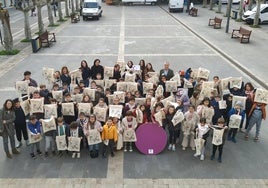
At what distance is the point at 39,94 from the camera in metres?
9.46

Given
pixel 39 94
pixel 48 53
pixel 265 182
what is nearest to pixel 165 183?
pixel 265 182

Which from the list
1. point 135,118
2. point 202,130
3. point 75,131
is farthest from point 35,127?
point 202,130

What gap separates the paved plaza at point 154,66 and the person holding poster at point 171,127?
1.09ft

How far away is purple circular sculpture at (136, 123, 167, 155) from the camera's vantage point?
850 centimetres

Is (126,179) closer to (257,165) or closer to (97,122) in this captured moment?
(97,122)

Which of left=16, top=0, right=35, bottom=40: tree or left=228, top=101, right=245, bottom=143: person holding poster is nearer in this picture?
left=228, top=101, right=245, bottom=143: person holding poster

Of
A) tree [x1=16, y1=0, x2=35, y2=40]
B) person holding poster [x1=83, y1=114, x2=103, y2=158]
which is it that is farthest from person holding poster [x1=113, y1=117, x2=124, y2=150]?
tree [x1=16, y1=0, x2=35, y2=40]

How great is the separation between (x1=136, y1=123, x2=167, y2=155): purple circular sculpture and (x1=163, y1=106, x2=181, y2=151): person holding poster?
298 millimetres

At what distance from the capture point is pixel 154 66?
1702cm

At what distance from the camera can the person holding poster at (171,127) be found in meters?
8.69

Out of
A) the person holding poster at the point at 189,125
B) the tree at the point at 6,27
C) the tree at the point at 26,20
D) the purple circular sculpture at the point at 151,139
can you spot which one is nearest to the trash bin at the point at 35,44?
the tree at the point at 6,27

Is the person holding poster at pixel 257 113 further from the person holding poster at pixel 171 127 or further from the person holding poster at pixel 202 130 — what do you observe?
the person holding poster at pixel 171 127

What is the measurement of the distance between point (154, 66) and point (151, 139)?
8907 mm

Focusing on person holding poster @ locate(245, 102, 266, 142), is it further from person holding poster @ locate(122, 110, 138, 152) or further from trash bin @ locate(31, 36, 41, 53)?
trash bin @ locate(31, 36, 41, 53)
